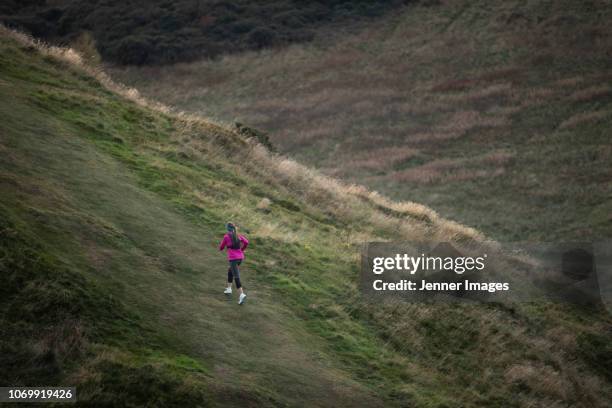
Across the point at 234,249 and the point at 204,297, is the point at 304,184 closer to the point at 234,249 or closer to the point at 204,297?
the point at 234,249

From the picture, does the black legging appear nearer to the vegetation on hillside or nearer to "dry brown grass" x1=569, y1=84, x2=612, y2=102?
"dry brown grass" x1=569, y1=84, x2=612, y2=102

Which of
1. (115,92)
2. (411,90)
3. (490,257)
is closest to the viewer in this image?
(490,257)

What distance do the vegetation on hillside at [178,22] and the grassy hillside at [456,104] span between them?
3880 mm

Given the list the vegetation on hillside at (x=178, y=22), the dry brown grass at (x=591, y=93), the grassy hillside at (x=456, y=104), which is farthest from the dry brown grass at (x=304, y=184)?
the vegetation on hillside at (x=178, y=22)

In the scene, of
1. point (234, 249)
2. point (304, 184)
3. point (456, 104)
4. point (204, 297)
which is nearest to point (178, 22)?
point (456, 104)

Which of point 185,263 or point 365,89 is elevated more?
point 365,89

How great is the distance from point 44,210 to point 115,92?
50.1 feet

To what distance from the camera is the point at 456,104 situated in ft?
216

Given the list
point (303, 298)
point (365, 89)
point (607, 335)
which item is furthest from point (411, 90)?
point (303, 298)

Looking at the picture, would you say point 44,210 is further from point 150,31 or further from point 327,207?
point 150,31

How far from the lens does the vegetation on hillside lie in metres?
85.2

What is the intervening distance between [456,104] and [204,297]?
54.3m

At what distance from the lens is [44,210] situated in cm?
1603

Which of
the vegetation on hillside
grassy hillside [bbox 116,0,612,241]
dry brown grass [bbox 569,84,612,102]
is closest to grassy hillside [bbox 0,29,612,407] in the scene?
grassy hillside [bbox 116,0,612,241]
